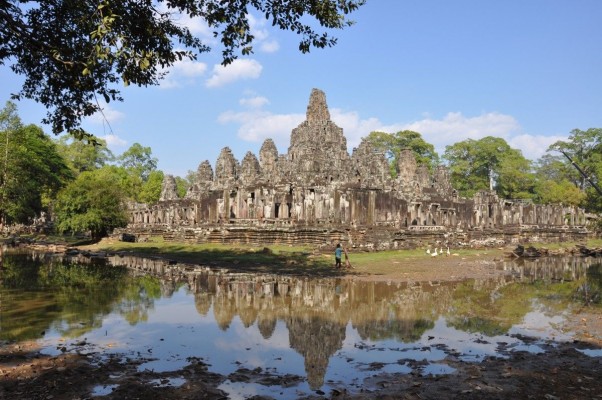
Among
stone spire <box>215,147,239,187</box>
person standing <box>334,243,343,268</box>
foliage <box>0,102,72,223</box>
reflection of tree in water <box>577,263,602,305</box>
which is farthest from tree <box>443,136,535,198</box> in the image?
person standing <box>334,243,343,268</box>

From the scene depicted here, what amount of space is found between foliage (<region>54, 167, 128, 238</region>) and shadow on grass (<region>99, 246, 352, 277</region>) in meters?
8.53

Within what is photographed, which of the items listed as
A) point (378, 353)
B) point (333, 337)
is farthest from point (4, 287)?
point (378, 353)

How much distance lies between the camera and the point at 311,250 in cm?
2762

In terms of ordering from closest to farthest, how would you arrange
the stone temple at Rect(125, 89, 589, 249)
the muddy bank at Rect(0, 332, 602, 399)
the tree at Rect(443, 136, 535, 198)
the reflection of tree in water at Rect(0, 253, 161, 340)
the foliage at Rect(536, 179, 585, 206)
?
the muddy bank at Rect(0, 332, 602, 399), the reflection of tree in water at Rect(0, 253, 161, 340), the stone temple at Rect(125, 89, 589, 249), the foliage at Rect(536, 179, 585, 206), the tree at Rect(443, 136, 535, 198)

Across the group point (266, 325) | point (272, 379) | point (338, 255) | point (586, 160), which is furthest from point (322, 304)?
point (586, 160)

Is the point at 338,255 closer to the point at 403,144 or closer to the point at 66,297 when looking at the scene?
the point at 66,297

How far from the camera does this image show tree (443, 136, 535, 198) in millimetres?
72250

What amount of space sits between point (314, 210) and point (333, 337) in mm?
23849

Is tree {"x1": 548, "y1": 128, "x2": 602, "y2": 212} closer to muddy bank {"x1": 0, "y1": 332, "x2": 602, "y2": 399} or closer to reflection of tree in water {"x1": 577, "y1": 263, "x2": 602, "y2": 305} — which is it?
reflection of tree in water {"x1": 577, "y1": 263, "x2": 602, "y2": 305}

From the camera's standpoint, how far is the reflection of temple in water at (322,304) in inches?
378

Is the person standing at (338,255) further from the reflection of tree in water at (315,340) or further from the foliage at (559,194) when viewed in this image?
the foliage at (559,194)

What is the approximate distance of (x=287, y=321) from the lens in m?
11.0

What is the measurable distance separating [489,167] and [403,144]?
44.9 feet

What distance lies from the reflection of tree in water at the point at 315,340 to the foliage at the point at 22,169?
78.5ft
